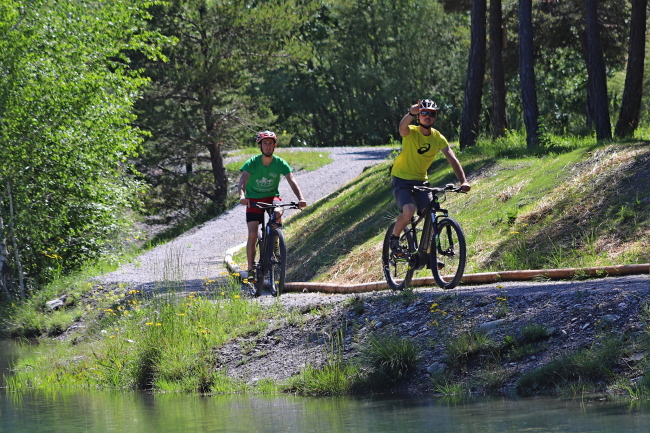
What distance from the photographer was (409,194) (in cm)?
1127

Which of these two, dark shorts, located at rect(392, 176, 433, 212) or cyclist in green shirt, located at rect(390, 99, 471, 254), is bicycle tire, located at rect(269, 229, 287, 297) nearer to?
cyclist in green shirt, located at rect(390, 99, 471, 254)

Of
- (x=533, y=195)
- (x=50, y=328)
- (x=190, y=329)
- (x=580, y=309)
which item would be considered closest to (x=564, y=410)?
(x=580, y=309)

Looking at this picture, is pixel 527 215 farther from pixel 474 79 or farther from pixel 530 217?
pixel 474 79

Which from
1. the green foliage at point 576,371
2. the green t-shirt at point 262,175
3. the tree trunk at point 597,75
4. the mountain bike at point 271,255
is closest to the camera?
the green foliage at point 576,371

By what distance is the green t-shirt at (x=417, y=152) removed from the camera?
11.1m

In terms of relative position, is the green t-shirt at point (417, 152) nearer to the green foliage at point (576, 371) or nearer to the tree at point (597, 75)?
the green foliage at point (576, 371)

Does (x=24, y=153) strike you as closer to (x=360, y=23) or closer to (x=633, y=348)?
(x=633, y=348)

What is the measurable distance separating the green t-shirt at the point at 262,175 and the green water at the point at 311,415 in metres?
3.64

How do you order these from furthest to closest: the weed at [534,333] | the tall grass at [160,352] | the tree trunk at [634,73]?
the tree trunk at [634,73] < the tall grass at [160,352] < the weed at [534,333]

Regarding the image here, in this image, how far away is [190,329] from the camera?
11.7 metres

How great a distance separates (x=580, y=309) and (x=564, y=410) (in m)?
1.86

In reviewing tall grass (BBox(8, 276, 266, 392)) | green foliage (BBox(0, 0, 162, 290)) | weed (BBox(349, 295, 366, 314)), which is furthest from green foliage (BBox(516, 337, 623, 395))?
green foliage (BBox(0, 0, 162, 290))

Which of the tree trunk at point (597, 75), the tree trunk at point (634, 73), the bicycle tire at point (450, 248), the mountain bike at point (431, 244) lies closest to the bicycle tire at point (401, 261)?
the mountain bike at point (431, 244)

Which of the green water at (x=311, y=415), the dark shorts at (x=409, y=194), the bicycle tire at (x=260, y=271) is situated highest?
the dark shorts at (x=409, y=194)
